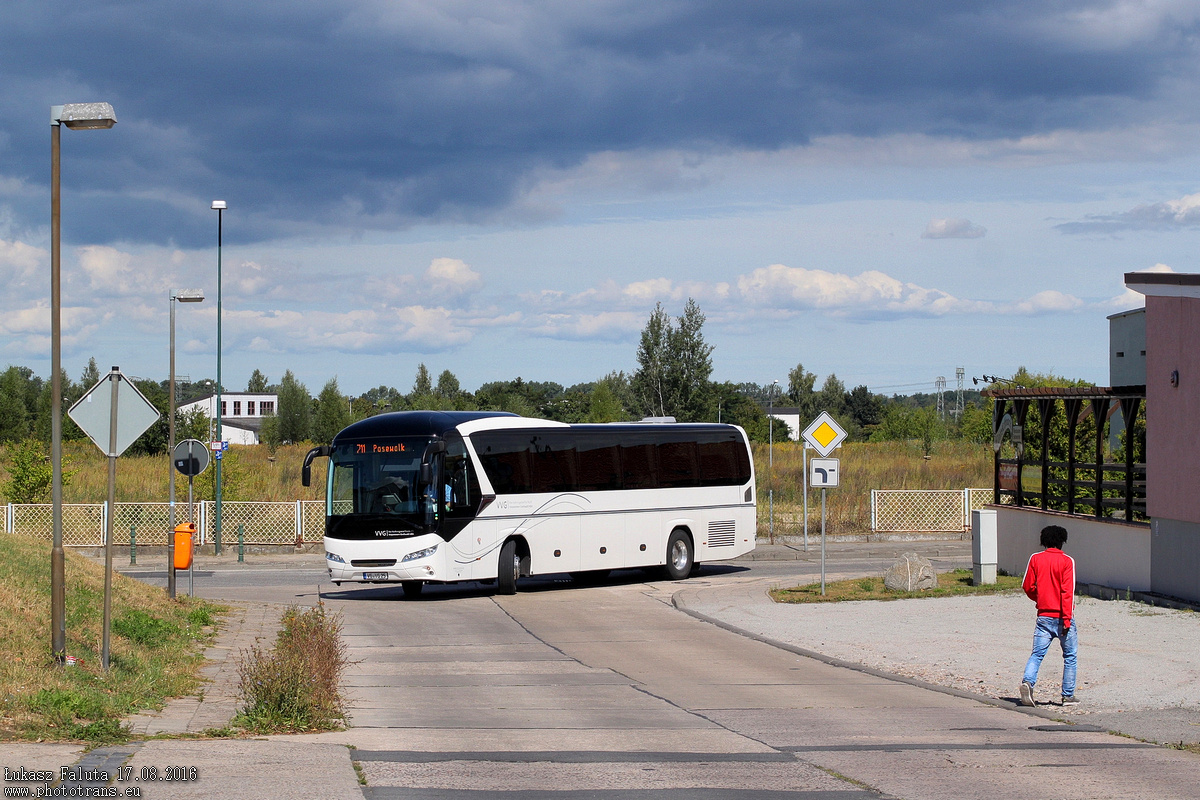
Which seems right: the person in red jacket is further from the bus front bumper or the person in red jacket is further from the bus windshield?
the bus windshield

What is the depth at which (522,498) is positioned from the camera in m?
22.4

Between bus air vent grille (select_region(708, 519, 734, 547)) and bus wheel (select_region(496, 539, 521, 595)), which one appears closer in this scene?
bus wheel (select_region(496, 539, 521, 595))

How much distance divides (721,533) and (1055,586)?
15880 millimetres

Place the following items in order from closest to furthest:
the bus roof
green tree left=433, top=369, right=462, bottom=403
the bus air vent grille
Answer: the bus roof < the bus air vent grille < green tree left=433, top=369, right=462, bottom=403

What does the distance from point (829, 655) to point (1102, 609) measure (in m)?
5.77

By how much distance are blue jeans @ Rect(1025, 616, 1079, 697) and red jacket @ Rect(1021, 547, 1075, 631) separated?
0.06 meters

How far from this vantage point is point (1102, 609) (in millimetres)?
17328

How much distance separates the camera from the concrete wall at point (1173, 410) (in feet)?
55.3

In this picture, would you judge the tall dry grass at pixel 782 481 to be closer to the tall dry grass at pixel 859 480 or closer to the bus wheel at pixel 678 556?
the tall dry grass at pixel 859 480

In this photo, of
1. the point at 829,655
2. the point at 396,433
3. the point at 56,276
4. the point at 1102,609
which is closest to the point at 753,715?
the point at 829,655

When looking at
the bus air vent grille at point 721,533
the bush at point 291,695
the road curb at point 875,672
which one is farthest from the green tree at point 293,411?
the bush at point 291,695

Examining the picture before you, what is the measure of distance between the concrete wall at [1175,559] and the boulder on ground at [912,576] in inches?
151

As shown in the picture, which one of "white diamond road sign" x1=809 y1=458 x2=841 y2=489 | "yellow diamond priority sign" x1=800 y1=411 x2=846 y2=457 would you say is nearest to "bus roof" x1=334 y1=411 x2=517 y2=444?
"yellow diamond priority sign" x1=800 y1=411 x2=846 y2=457

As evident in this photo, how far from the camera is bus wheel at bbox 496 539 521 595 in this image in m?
22.1
